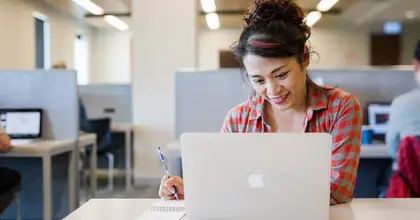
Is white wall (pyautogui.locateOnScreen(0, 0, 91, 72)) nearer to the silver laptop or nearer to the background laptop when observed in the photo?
the background laptop

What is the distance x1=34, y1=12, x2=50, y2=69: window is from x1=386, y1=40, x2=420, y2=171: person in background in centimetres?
577

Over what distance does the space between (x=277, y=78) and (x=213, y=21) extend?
910 cm

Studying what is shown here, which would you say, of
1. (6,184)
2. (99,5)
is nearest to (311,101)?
(6,184)

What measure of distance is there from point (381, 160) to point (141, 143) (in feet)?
9.86

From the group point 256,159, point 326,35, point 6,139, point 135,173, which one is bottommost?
point 135,173

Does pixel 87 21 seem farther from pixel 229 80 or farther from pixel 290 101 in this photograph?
pixel 290 101

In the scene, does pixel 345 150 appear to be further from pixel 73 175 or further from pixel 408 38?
pixel 408 38

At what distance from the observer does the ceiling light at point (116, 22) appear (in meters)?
9.27

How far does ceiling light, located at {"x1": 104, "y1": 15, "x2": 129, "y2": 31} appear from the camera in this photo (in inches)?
365

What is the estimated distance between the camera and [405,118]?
8.54 feet

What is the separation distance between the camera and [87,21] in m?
9.49

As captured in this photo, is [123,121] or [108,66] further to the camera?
[108,66]

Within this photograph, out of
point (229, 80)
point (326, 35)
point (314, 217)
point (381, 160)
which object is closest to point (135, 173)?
point (229, 80)

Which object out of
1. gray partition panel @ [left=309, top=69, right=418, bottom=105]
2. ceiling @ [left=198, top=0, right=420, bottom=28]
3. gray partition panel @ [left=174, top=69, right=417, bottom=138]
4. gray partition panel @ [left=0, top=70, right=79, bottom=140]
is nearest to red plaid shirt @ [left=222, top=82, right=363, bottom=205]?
gray partition panel @ [left=174, top=69, right=417, bottom=138]
